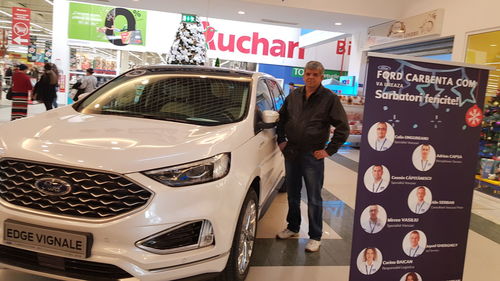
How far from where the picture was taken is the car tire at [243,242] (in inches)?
92.3

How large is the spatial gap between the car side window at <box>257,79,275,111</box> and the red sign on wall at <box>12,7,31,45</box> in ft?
33.8

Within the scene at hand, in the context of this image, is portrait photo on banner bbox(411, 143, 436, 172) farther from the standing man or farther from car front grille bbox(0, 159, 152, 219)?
car front grille bbox(0, 159, 152, 219)

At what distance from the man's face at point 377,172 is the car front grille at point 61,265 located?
145cm

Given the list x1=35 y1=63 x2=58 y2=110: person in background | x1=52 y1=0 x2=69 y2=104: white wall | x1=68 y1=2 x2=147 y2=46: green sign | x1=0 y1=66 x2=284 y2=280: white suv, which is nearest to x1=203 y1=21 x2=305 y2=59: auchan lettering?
x1=68 y1=2 x2=147 y2=46: green sign

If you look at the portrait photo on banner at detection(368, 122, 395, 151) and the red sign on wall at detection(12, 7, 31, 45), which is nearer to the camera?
the portrait photo on banner at detection(368, 122, 395, 151)

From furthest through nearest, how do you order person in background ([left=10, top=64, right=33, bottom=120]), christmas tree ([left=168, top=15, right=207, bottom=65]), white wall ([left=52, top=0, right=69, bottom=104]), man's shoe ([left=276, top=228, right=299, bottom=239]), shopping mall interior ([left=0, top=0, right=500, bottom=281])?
white wall ([left=52, top=0, right=69, bottom=104]) → christmas tree ([left=168, top=15, right=207, bottom=65]) → person in background ([left=10, top=64, right=33, bottom=120]) → man's shoe ([left=276, top=228, right=299, bottom=239]) → shopping mall interior ([left=0, top=0, right=500, bottom=281])

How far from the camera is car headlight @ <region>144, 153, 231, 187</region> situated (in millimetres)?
1967

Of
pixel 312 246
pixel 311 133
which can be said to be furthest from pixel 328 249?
pixel 311 133

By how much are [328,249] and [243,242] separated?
4.06ft

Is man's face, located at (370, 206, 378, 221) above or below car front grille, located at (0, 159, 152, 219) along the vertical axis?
below

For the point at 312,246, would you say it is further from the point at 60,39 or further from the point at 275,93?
the point at 60,39

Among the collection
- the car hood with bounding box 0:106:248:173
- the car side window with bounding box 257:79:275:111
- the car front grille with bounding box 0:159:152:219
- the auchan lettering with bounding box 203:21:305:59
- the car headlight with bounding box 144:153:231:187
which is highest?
the auchan lettering with bounding box 203:21:305:59

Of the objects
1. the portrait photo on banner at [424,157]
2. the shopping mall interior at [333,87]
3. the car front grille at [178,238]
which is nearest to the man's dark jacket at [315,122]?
the shopping mall interior at [333,87]

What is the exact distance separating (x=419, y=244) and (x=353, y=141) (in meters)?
7.79
